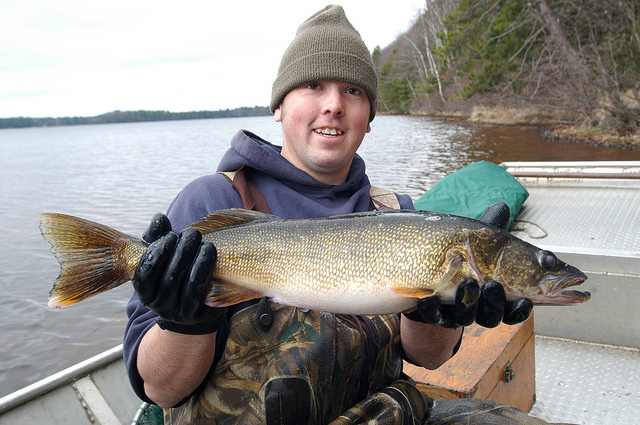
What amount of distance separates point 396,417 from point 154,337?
116cm

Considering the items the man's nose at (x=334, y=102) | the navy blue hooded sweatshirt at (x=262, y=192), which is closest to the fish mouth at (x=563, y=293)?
the navy blue hooded sweatshirt at (x=262, y=192)

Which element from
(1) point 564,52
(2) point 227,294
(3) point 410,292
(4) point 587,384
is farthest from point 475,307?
Answer: (1) point 564,52

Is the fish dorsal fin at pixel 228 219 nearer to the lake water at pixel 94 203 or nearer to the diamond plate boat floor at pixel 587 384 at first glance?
the diamond plate boat floor at pixel 587 384

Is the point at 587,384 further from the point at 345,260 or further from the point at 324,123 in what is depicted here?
the point at 324,123

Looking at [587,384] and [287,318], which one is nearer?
[287,318]

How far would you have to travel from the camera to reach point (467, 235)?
7.29 feet

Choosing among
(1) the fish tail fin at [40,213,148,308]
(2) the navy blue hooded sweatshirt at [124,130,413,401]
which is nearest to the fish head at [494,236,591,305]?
(2) the navy blue hooded sweatshirt at [124,130,413,401]

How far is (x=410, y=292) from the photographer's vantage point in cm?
212

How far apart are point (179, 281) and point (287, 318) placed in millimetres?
560

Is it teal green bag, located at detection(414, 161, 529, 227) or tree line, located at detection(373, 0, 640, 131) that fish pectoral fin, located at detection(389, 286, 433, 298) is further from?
tree line, located at detection(373, 0, 640, 131)

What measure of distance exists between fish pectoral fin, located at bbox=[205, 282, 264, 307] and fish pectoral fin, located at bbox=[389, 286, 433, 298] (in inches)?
24.6

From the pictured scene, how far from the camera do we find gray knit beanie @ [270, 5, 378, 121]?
107 inches

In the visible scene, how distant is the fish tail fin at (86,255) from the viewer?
2053 mm

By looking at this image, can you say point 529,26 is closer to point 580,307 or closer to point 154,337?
point 580,307
